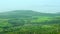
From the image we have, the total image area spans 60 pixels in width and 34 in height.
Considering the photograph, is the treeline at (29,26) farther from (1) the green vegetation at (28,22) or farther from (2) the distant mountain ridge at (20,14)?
(2) the distant mountain ridge at (20,14)

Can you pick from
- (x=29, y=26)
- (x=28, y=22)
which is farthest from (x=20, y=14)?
(x=29, y=26)

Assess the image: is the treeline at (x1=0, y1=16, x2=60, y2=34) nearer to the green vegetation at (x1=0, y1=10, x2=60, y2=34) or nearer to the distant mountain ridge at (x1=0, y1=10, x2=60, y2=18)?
the green vegetation at (x1=0, y1=10, x2=60, y2=34)

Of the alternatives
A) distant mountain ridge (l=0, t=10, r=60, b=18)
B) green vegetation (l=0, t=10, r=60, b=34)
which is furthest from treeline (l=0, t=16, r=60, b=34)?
distant mountain ridge (l=0, t=10, r=60, b=18)

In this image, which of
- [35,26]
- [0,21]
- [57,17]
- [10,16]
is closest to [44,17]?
[57,17]

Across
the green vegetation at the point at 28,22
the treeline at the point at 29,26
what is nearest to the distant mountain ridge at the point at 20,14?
the green vegetation at the point at 28,22

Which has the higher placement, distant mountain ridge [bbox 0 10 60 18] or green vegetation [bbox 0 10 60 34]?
distant mountain ridge [bbox 0 10 60 18]

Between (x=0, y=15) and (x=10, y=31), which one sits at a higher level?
(x=0, y=15)

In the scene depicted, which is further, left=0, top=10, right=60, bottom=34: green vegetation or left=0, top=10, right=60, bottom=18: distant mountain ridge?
left=0, top=10, right=60, bottom=18: distant mountain ridge

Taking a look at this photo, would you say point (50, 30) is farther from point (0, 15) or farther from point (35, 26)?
point (0, 15)

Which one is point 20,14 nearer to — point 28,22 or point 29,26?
point 28,22
